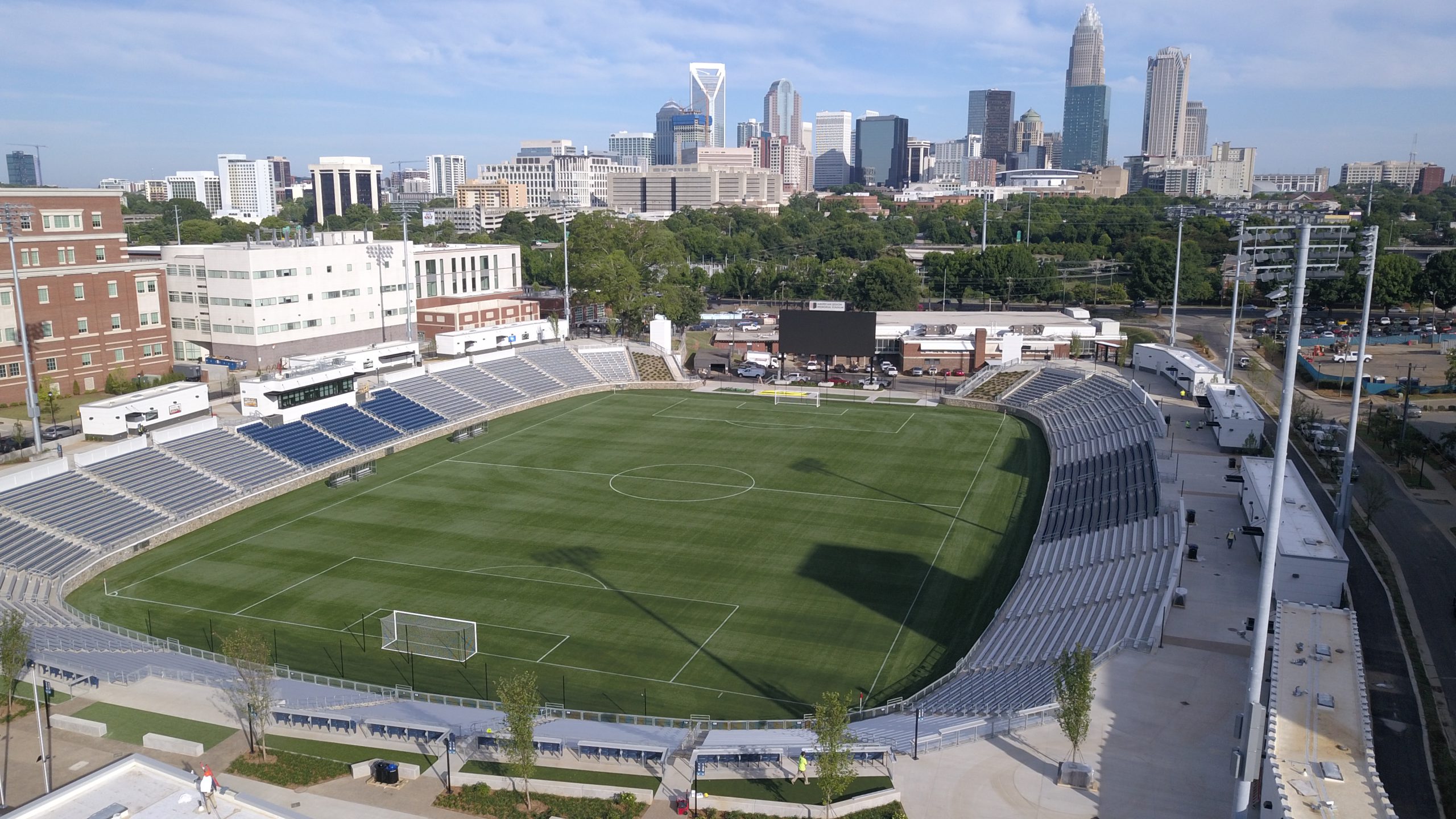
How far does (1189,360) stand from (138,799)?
5721 cm

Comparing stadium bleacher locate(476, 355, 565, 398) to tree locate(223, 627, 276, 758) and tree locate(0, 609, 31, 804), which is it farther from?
tree locate(223, 627, 276, 758)

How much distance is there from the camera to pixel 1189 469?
4222 cm

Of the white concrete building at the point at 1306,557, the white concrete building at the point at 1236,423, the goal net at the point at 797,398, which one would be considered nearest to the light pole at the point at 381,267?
the goal net at the point at 797,398

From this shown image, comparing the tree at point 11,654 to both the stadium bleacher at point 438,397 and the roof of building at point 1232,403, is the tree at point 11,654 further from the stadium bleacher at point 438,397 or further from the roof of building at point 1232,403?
the roof of building at point 1232,403

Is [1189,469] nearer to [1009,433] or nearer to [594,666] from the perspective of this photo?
[1009,433]

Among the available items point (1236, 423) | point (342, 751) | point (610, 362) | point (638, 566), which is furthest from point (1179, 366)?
point (342, 751)

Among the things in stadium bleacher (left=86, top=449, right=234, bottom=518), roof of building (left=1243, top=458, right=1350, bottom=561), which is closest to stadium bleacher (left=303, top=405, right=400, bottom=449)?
A: stadium bleacher (left=86, top=449, right=234, bottom=518)

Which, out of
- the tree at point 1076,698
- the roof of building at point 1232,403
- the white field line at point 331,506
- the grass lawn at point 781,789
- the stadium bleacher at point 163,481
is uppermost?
the roof of building at point 1232,403

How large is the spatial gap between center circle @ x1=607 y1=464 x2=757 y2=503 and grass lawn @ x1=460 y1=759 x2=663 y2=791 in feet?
72.8

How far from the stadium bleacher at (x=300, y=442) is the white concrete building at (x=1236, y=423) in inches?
1598

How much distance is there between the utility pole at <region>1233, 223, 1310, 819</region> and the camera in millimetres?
16016

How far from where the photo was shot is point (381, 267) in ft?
226

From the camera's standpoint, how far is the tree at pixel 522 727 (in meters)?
19.5

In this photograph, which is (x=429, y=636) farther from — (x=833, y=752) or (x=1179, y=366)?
(x=1179, y=366)
